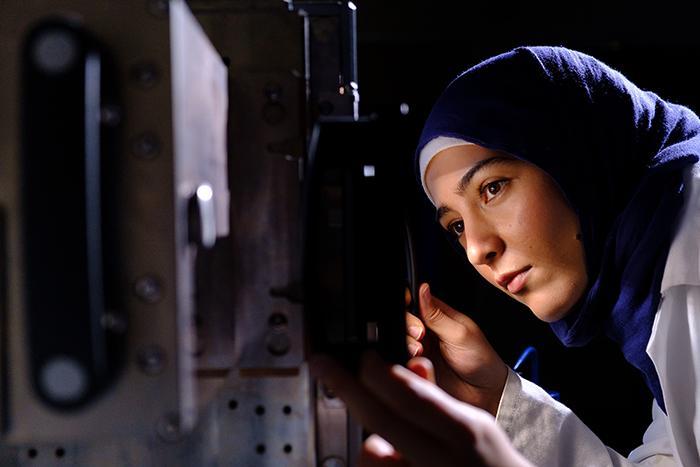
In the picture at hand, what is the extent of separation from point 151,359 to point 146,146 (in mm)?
106

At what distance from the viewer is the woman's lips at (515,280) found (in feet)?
3.98

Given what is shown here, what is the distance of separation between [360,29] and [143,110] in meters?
2.22

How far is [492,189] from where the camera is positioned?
1176 mm

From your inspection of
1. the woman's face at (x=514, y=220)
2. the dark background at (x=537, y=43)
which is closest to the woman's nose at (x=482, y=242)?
the woman's face at (x=514, y=220)

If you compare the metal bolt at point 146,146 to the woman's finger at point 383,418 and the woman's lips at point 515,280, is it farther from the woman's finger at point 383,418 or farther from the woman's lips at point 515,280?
the woman's lips at point 515,280

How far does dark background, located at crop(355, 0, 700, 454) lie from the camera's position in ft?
7.90

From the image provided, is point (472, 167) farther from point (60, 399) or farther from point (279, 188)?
point (60, 399)

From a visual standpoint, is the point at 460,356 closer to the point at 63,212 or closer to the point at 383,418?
the point at 383,418

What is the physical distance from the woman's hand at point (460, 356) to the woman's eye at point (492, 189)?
196 millimetres

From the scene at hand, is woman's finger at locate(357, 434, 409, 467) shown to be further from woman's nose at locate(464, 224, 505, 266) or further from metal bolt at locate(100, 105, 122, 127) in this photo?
woman's nose at locate(464, 224, 505, 266)

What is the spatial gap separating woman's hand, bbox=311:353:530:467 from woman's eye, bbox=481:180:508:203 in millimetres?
808

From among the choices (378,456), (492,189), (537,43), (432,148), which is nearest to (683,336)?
(492,189)

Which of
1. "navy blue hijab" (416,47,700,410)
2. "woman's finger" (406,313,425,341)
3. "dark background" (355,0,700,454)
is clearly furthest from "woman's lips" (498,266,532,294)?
"dark background" (355,0,700,454)

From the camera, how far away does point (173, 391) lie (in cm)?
34
